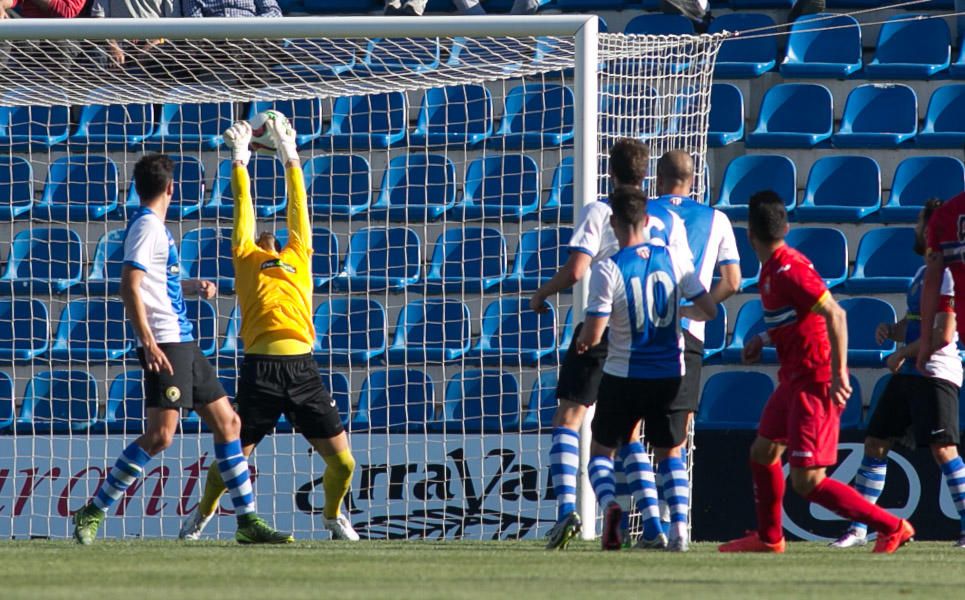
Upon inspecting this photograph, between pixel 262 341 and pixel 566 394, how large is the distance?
1.53 m

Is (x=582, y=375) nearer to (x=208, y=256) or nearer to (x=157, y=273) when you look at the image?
(x=157, y=273)

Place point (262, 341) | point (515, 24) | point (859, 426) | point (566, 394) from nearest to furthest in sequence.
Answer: point (566, 394) < point (262, 341) < point (515, 24) < point (859, 426)

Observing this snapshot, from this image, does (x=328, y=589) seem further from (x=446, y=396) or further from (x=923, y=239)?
(x=446, y=396)

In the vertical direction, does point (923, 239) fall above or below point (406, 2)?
below

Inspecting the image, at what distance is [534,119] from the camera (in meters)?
10.8

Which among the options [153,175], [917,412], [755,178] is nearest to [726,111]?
[755,178]

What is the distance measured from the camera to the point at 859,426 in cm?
933

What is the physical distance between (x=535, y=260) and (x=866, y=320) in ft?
7.30

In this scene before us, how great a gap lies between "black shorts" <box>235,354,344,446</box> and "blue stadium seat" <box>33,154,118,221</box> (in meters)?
3.81

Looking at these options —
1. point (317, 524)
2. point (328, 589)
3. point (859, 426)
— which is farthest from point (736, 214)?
point (328, 589)

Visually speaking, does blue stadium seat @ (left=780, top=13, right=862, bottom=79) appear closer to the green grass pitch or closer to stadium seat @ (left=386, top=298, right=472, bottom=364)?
stadium seat @ (left=386, top=298, right=472, bottom=364)

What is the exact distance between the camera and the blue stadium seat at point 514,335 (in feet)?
31.7

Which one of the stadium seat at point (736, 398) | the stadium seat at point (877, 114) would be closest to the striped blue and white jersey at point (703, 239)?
the stadium seat at point (736, 398)

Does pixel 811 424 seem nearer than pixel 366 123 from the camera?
Yes
